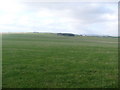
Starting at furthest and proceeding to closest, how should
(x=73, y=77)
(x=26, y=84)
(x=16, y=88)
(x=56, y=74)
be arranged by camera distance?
(x=56, y=74) → (x=73, y=77) → (x=26, y=84) → (x=16, y=88)

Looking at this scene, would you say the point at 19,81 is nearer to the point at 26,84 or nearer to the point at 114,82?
the point at 26,84

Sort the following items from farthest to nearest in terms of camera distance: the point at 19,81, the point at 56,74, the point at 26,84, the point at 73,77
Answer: the point at 56,74 < the point at 73,77 < the point at 19,81 < the point at 26,84

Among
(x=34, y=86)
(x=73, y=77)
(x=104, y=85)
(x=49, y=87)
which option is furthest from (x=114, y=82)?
(x=34, y=86)

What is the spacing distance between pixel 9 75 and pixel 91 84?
4.83 meters

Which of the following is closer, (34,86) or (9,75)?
(34,86)

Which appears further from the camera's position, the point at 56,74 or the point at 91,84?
the point at 56,74

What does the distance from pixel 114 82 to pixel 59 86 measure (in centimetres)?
287

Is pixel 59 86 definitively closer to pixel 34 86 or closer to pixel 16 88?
pixel 34 86

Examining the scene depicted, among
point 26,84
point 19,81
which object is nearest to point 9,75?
point 19,81

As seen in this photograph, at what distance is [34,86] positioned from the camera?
30.2ft

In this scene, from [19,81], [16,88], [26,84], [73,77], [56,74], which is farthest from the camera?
[56,74]

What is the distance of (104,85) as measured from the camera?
9.59 meters

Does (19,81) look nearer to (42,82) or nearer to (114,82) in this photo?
(42,82)

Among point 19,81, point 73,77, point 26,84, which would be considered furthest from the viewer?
point 73,77
